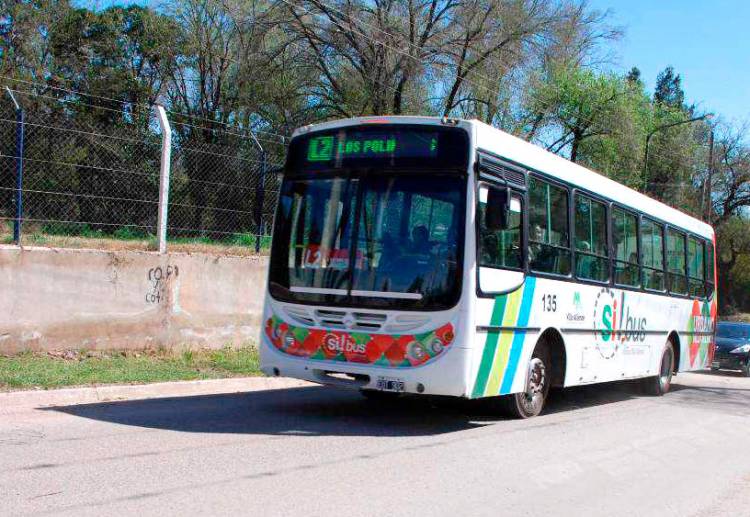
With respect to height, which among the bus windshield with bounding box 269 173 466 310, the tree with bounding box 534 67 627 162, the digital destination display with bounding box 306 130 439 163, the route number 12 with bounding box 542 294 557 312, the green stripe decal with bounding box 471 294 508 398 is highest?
the tree with bounding box 534 67 627 162

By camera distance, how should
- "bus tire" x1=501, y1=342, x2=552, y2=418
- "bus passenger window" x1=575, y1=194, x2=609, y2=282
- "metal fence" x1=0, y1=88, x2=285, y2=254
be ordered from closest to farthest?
"bus tire" x1=501, y1=342, x2=552, y2=418
"bus passenger window" x1=575, y1=194, x2=609, y2=282
"metal fence" x1=0, y1=88, x2=285, y2=254

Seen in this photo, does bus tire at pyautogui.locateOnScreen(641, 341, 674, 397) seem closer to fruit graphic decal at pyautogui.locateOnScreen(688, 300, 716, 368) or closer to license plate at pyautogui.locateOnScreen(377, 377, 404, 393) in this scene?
fruit graphic decal at pyautogui.locateOnScreen(688, 300, 716, 368)

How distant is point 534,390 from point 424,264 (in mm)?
2695

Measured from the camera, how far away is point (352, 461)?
6926 millimetres

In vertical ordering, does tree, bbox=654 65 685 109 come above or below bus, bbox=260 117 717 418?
above

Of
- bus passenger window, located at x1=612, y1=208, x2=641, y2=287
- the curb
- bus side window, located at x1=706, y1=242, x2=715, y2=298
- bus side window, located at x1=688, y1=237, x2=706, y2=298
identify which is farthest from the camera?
bus side window, located at x1=706, y1=242, x2=715, y2=298

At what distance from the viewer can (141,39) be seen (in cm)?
3931

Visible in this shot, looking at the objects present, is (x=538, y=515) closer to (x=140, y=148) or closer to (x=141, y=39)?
(x=140, y=148)

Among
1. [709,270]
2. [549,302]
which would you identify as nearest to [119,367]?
[549,302]

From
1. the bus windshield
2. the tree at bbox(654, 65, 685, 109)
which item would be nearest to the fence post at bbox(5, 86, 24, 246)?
the bus windshield

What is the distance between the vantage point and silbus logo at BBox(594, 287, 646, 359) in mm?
11152

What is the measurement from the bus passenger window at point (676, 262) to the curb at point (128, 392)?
23.1ft

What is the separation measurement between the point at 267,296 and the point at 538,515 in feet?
14.2

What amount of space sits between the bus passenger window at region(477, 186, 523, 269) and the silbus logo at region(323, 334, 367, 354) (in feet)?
5.02
